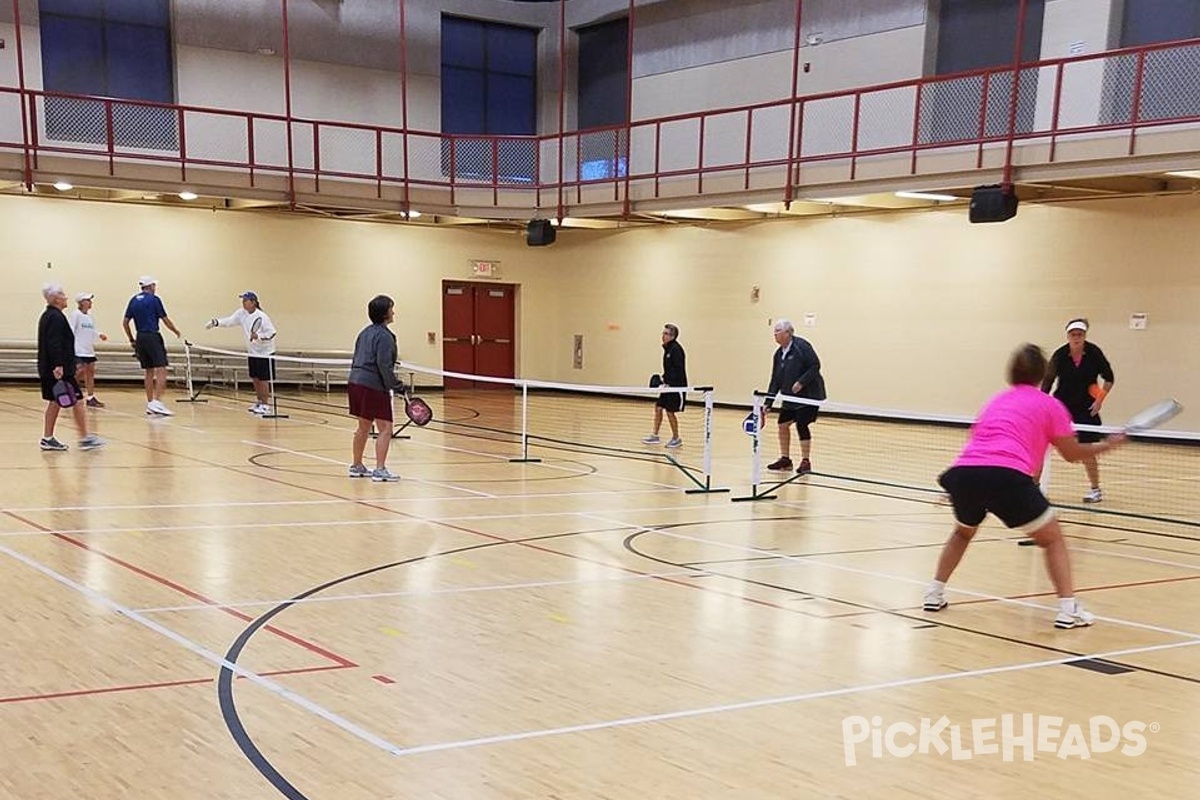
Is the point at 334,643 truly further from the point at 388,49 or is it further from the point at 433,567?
the point at 388,49

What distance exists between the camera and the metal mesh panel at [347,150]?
2245 cm

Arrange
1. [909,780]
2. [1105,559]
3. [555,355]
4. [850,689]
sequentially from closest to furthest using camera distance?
[909,780] → [850,689] → [1105,559] → [555,355]

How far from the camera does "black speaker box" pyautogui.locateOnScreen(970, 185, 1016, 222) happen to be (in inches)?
605

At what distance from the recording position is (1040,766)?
373cm

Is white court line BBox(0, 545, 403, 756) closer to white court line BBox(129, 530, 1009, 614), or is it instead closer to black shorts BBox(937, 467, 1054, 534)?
white court line BBox(129, 530, 1009, 614)

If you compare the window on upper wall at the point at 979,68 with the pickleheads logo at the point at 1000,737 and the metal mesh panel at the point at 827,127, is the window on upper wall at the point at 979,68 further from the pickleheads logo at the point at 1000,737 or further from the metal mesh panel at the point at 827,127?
the pickleheads logo at the point at 1000,737

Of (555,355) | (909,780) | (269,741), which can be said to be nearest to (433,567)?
(269,741)

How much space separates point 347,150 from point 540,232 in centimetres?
488

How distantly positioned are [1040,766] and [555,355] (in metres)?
22.5

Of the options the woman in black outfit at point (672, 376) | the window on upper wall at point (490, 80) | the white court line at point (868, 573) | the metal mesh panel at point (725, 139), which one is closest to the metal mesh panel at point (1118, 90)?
the metal mesh panel at point (725, 139)

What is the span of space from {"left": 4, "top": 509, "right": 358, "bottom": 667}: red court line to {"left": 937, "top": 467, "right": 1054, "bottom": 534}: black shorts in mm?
3366

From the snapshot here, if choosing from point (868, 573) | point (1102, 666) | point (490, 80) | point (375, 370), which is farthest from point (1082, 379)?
point (490, 80)

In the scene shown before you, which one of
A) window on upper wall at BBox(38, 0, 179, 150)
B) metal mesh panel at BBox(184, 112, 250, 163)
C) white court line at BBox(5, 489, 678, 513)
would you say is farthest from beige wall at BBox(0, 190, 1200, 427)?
white court line at BBox(5, 489, 678, 513)

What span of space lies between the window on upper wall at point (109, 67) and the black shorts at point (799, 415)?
50.0 feet
